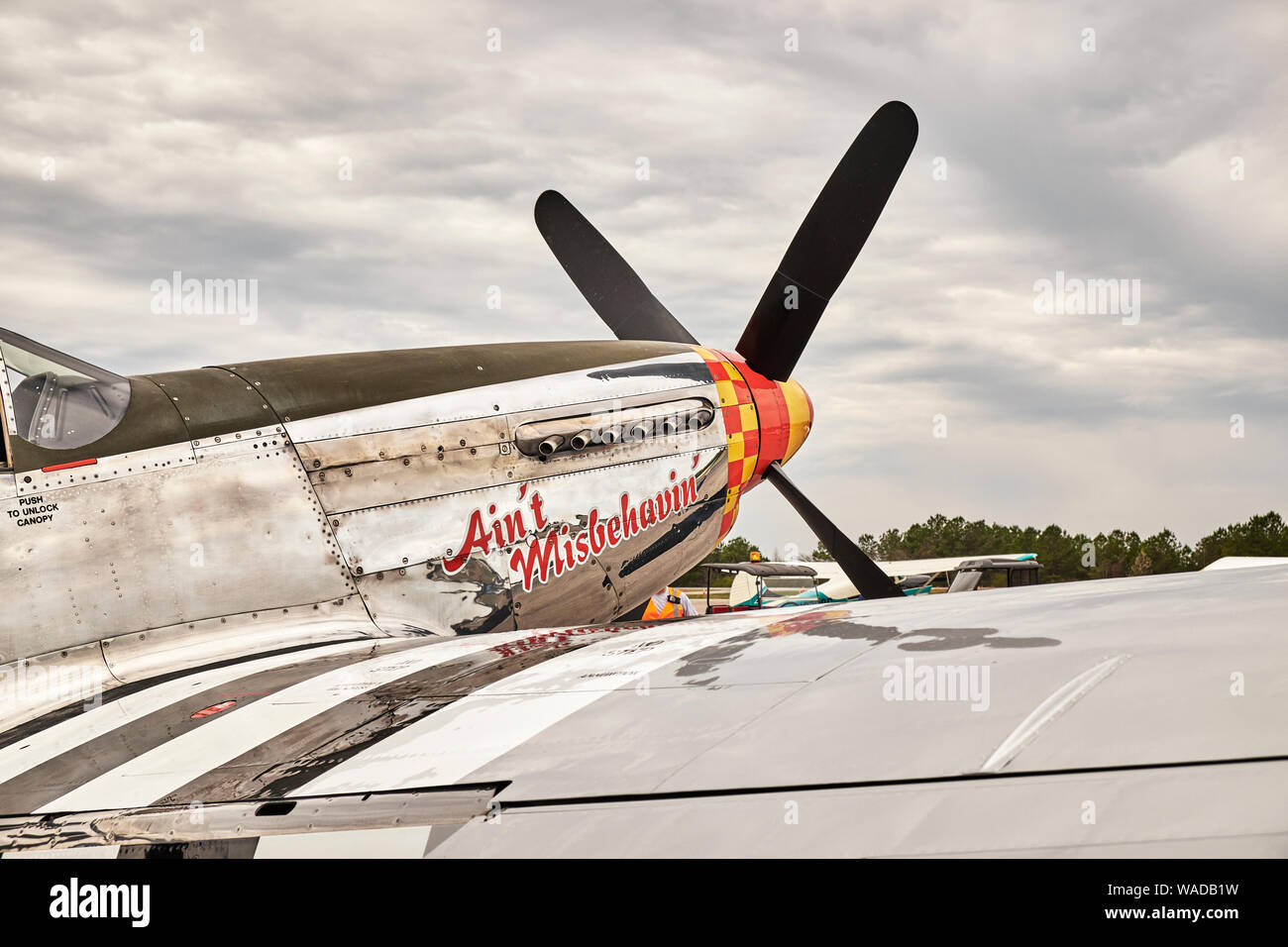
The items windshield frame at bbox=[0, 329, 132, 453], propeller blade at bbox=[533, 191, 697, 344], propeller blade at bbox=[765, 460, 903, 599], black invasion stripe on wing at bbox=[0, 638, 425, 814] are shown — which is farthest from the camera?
Result: propeller blade at bbox=[533, 191, 697, 344]

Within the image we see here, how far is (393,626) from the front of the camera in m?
5.08

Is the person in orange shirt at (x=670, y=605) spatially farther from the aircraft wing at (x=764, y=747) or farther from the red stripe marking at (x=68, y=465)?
the aircraft wing at (x=764, y=747)

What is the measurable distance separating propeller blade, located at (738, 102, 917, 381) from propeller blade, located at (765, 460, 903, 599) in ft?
3.09

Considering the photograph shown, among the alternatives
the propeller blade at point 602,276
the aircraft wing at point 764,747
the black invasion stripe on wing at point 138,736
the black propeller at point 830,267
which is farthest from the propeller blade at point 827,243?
the black invasion stripe on wing at point 138,736

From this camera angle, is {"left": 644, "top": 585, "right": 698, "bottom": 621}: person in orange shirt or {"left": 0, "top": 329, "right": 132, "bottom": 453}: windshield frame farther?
{"left": 644, "top": 585, "right": 698, "bottom": 621}: person in orange shirt

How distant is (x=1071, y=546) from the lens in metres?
68.4

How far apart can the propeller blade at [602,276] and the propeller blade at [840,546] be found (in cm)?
226

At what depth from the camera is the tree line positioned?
6066 centimetres

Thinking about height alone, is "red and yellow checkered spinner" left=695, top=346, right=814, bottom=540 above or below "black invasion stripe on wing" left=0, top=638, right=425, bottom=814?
above

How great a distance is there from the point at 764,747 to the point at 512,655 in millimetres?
1656

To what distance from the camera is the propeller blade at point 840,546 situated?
755 cm

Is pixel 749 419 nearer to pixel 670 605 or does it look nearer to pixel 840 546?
pixel 840 546

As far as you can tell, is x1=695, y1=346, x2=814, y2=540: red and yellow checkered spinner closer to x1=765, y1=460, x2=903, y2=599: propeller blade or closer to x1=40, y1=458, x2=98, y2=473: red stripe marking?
x1=765, y1=460, x2=903, y2=599: propeller blade

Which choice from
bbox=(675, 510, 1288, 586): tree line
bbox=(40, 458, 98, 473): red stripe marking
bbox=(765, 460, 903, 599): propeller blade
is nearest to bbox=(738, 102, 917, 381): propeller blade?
bbox=(765, 460, 903, 599): propeller blade
